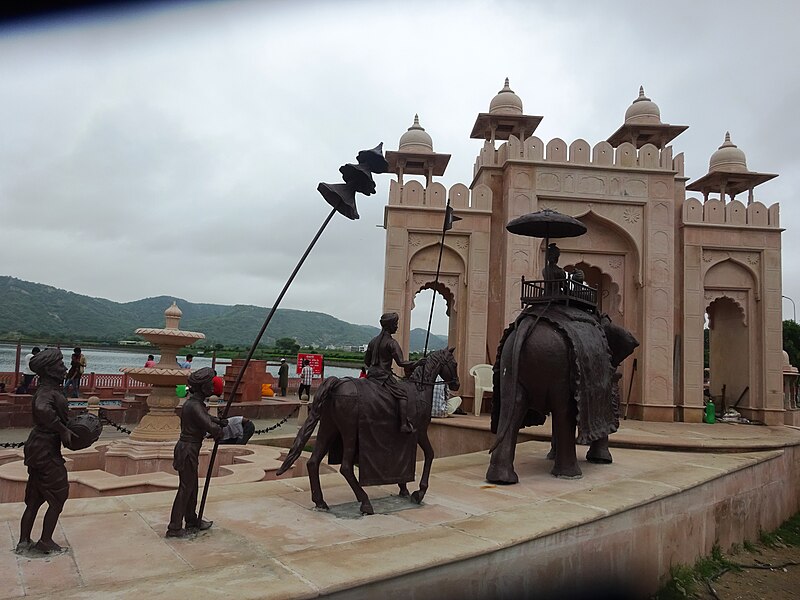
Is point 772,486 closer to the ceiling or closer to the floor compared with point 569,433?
closer to the floor

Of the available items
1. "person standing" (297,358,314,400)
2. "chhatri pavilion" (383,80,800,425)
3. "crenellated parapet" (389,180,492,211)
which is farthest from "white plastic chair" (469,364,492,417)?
"person standing" (297,358,314,400)

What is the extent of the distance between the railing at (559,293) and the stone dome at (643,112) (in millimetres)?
10548

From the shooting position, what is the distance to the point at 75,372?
16.4 m

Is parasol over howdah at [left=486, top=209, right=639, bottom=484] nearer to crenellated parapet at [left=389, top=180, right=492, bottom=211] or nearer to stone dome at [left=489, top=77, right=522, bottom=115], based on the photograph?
crenellated parapet at [left=389, top=180, right=492, bottom=211]

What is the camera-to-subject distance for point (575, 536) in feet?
17.4

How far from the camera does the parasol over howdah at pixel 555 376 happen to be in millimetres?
7422

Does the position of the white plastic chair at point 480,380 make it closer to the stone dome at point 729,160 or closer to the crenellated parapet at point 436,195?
the crenellated parapet at point 436,195

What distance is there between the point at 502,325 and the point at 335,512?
417 inches

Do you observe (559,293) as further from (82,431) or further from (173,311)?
(173,311)

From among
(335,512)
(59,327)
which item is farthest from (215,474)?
(59,327)

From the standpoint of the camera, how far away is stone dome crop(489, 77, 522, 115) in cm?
1714

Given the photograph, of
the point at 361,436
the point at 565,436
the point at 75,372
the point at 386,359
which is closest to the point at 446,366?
the point at 386,359

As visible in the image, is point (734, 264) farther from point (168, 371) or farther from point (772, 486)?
point (168, 371)

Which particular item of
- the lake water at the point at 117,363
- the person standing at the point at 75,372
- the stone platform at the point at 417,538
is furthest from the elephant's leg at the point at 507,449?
the person standing at the point at 75,372
